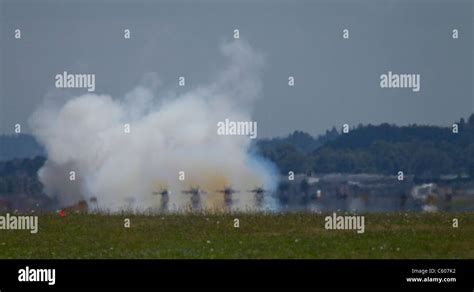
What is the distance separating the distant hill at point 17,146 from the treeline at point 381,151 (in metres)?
5.32

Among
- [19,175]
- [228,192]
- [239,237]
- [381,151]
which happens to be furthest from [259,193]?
[19,175]

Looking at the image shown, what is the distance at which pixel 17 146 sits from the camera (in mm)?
26109

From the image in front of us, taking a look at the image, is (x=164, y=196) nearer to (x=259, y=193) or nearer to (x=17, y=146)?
(x=259, y=193)

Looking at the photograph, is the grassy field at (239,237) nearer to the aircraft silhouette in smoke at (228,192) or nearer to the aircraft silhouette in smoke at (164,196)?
the aircraft silhouette in smoke at (164,196)

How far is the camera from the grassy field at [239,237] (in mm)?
24953

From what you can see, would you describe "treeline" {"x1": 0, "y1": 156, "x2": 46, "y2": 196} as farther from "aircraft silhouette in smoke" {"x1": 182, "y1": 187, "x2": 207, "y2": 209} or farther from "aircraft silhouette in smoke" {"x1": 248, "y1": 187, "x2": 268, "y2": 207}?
"aircraft silhouette in smoke" {"x1": 248, "y1": 187, "x2": 268, "y2": 207}

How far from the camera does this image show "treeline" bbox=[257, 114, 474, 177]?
1029 inches

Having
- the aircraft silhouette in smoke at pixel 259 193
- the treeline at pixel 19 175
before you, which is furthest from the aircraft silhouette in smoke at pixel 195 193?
the treeline at pixel 19 175

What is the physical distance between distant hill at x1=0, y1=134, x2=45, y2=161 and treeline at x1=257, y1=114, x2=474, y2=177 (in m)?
5.32

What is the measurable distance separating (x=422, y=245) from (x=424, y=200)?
1.80 m
